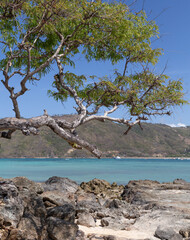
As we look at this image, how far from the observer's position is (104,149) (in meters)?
139

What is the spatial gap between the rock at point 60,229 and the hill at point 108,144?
106715 millimetres

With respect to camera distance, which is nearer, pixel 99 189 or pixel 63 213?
pixel 63 213

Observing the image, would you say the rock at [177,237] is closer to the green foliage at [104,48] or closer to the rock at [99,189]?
the green foliage at [104,48]

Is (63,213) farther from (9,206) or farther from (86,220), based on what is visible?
(86,220)

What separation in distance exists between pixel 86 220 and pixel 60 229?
2513 millimetres

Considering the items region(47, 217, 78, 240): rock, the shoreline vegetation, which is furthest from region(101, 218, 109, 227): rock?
the shoreline vegetation

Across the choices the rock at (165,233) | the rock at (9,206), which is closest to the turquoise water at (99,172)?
the rock at (165,233)

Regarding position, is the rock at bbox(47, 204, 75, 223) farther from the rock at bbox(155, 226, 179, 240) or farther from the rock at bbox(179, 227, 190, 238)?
the rock at bbox(179, 227, 190, 238)

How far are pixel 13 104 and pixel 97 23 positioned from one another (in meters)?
4.11

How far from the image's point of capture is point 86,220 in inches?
416

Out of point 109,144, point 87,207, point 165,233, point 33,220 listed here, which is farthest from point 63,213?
point 109,144

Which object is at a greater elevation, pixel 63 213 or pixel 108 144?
pixel 108 144

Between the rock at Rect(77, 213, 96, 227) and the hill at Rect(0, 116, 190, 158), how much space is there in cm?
10443

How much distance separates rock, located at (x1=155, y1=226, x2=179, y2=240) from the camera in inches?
352
